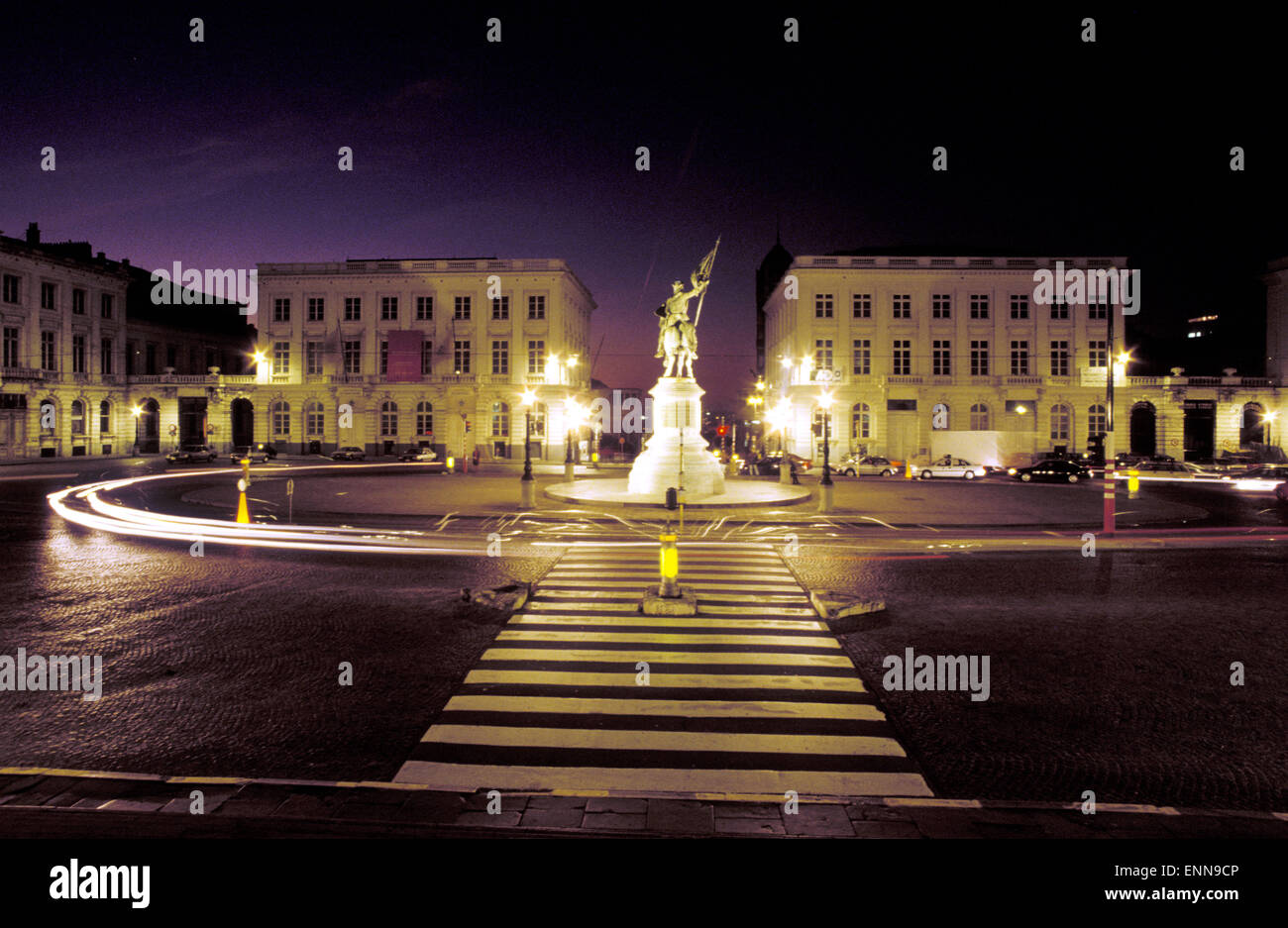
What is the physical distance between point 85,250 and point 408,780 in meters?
82.0

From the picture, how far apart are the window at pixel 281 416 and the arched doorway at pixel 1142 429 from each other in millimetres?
74032

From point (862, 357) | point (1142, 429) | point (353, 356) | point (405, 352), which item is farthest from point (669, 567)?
point (1142, 429)

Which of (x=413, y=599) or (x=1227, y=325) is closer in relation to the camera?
(x=413, y=599)

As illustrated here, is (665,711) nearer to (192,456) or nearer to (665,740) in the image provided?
(665,740)

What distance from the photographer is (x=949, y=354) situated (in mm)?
62750

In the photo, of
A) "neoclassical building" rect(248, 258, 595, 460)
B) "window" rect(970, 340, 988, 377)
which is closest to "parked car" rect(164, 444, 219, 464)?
"neoclassical building" rect(248, 258, 595, 460)

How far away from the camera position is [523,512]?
22.8 metres

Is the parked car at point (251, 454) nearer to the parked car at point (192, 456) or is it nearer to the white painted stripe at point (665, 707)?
the parked car at point (192, 456)

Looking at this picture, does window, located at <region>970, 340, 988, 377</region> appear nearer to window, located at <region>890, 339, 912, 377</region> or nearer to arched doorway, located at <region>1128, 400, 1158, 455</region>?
window, located at <region>890, 339, 912, 377</region>

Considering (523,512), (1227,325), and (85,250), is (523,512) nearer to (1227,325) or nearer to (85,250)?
(85,250)

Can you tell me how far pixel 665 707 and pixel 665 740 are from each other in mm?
712

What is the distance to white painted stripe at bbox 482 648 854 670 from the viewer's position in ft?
26.0

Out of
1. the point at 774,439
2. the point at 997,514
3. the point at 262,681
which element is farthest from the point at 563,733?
the point at 774,439

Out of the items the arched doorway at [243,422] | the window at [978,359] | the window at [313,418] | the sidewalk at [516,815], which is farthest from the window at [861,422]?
the sidewalk at [516,815]
